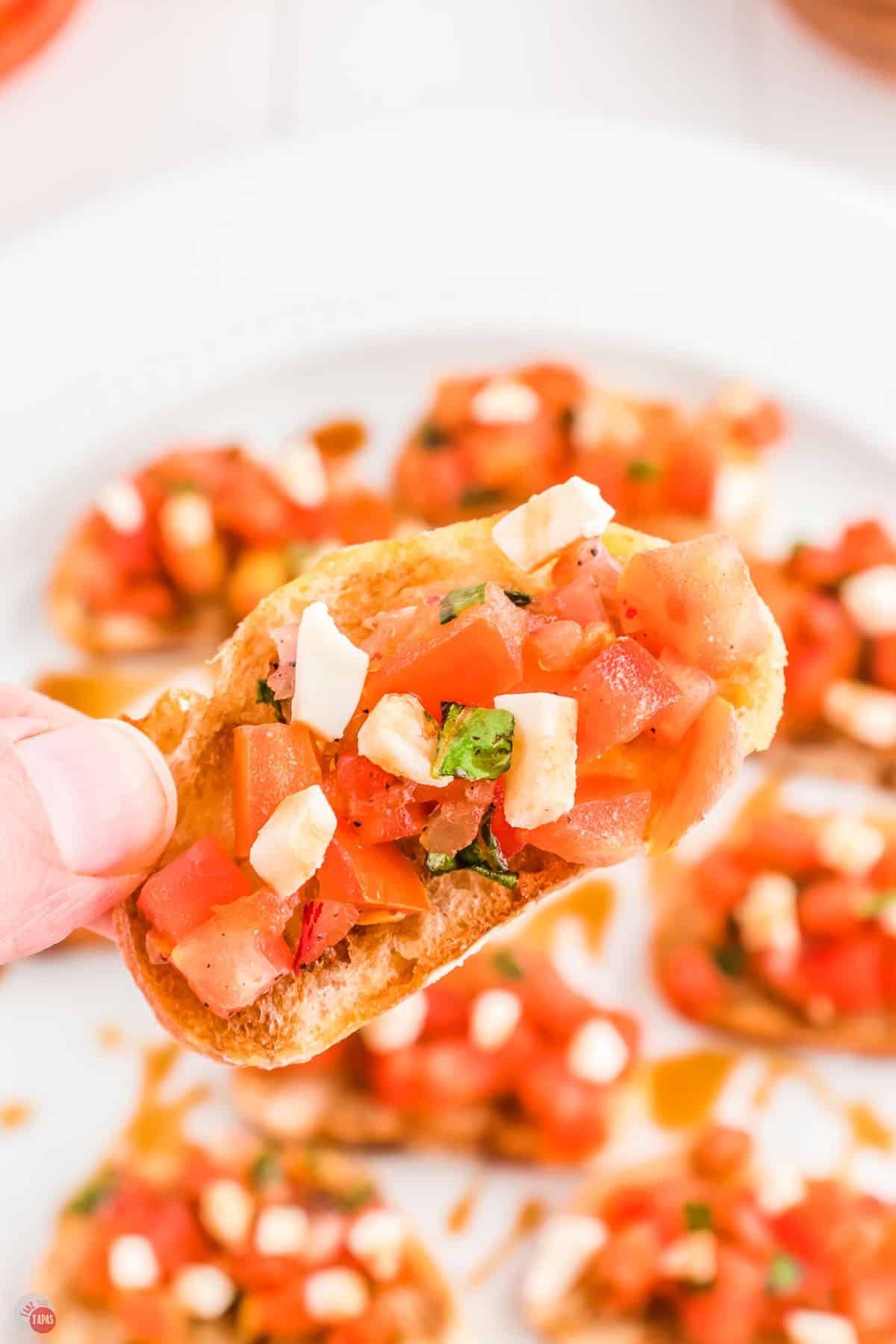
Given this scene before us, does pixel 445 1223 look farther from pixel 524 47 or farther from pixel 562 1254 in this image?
pixel 524 47

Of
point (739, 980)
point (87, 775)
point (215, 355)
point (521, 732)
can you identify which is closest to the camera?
point (521, 732)

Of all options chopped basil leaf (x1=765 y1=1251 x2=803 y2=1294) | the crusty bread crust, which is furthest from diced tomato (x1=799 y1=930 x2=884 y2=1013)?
the crusty bread crust

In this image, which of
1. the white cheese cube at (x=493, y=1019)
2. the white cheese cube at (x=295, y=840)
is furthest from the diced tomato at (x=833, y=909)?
the white cheese cube at (x=295, y=840)

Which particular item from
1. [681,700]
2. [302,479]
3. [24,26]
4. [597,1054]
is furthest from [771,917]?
[24,26]

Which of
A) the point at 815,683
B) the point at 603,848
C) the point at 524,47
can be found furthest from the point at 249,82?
the point at 603,848

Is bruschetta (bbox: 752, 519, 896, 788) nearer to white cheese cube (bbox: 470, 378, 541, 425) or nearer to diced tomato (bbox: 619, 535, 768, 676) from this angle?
white cheese cube (bbox: 470, 378, 541, 425)

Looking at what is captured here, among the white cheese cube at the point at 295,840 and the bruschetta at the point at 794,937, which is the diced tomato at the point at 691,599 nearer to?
the white cheese cube at the point at 295,840
